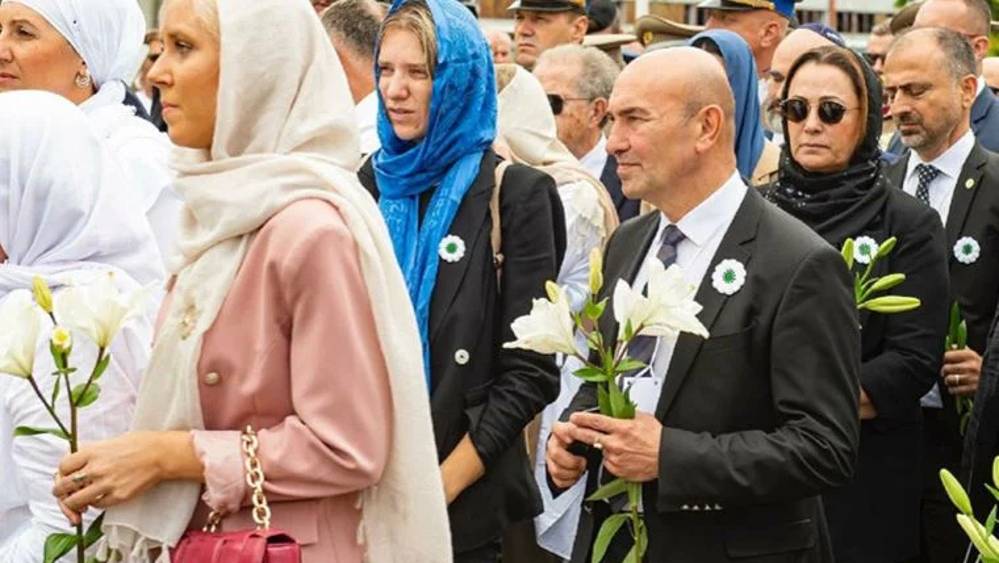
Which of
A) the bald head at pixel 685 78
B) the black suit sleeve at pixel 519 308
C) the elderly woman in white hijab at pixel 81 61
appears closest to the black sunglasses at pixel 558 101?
the elderly woman in white hijab at pixel 81 61

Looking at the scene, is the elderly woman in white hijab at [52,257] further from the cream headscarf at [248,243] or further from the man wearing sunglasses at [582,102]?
the man wearing sunglasses at [582,102]

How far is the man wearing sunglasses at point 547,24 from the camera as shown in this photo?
10703 mm

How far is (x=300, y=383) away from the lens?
13.5 feet

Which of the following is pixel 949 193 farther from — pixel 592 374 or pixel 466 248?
pixel 592 374

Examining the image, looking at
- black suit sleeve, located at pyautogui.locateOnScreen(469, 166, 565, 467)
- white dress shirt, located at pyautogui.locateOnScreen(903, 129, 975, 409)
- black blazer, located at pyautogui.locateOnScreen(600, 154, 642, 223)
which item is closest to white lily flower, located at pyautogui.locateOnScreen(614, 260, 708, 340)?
black suit sleeve, located at pyautogui.locateOnScreen(469, 166, 565, 467)

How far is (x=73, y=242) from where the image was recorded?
16.2 ft

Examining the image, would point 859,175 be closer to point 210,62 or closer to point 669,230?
point 669,230

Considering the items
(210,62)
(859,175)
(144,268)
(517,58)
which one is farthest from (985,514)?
(517,58)

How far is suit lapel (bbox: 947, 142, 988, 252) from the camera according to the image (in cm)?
723

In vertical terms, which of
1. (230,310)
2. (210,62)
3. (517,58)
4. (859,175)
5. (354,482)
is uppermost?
(210,62)

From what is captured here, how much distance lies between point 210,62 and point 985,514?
314cm

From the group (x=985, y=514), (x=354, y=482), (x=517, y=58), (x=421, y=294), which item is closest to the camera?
(x=354, y=482)

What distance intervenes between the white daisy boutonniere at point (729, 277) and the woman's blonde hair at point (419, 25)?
1.33 m

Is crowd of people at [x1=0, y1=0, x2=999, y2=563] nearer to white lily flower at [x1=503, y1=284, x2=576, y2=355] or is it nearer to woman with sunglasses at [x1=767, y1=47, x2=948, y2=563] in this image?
woman with sunglasses at [x1=767, y1=47, x2=948, y2=563]
